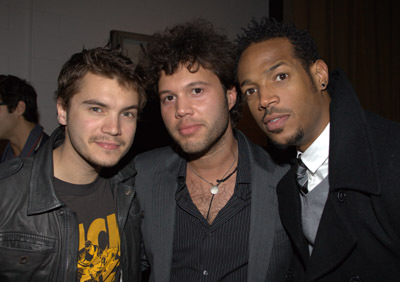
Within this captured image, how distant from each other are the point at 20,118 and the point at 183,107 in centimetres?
207

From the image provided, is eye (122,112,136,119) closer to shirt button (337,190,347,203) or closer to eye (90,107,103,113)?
eye (90,107,103,113)

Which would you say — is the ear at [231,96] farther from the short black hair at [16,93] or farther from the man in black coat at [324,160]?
the short black hair at [16,93]

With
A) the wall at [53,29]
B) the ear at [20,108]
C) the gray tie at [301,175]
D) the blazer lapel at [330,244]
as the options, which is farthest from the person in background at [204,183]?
the ear at [20,108]

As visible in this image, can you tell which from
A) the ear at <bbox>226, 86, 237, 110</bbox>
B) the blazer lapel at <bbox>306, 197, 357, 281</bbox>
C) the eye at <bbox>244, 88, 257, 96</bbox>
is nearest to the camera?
the blazer lapel at <bbox>306, 197, 357, 281</bbox>

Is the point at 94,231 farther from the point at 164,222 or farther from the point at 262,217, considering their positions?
the point at 262,217

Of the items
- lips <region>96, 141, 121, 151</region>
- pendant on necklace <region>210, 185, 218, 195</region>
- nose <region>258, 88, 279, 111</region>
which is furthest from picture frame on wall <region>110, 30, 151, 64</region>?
nose <region>258, 88, 279, 111</region>

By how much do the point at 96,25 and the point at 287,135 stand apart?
2652 millimetres

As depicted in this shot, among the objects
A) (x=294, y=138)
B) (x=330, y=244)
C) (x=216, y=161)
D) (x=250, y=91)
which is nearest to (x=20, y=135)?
(x=216, y=161)

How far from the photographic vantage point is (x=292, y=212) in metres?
1.41

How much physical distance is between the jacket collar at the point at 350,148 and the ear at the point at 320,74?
211mm

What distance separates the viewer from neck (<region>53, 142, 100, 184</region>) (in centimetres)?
147

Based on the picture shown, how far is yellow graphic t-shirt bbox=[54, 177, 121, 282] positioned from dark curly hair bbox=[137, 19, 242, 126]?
31.8 inches

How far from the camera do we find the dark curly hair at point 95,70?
5.03 feet

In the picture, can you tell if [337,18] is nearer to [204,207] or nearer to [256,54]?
[256,54]
